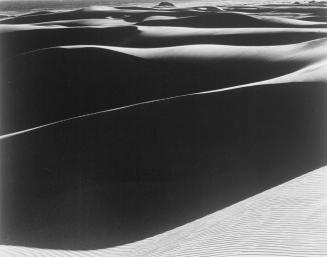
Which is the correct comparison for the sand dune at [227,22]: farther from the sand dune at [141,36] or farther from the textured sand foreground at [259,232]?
the textured sand foreground at [259,232]

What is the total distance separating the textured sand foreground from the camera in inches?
165

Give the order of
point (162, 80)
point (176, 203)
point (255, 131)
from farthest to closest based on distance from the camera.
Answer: point (162, 80) → point (255, 131) → point (176, 203)

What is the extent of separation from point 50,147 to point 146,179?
5.15 ft

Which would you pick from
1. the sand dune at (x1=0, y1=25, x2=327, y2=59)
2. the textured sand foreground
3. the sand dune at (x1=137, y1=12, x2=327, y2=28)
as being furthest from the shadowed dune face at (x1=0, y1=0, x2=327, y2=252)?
the sand dune at (x1=137, y1=12, x2=327, y2=28)

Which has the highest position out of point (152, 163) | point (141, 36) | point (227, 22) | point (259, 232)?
point (259, 232)

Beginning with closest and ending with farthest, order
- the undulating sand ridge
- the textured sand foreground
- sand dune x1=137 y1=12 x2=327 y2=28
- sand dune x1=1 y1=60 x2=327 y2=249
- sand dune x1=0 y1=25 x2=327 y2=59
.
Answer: the textured sand foreground, sand dune x1=1 y1=60 x2=327 y2=249, the undulating sand ridge, sand dune x1=0 y1=25 x2=327 y2=59, sand dune x1=137 y1=12 x2=327 y2=28

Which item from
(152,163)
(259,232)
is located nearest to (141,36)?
(152,163)

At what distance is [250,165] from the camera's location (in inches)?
333

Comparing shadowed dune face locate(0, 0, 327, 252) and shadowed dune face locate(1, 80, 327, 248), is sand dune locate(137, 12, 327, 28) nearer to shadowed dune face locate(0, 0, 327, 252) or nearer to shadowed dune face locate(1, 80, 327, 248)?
shadowed dune face locate(0, 0, 327, 252)

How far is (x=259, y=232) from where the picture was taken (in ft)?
15.3

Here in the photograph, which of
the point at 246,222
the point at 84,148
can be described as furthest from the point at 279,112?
the point at 246,222

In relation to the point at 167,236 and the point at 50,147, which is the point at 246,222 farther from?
the point at 50,147

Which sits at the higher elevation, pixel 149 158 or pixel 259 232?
pixel 259 232

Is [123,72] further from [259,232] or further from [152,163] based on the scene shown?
[259,232]
